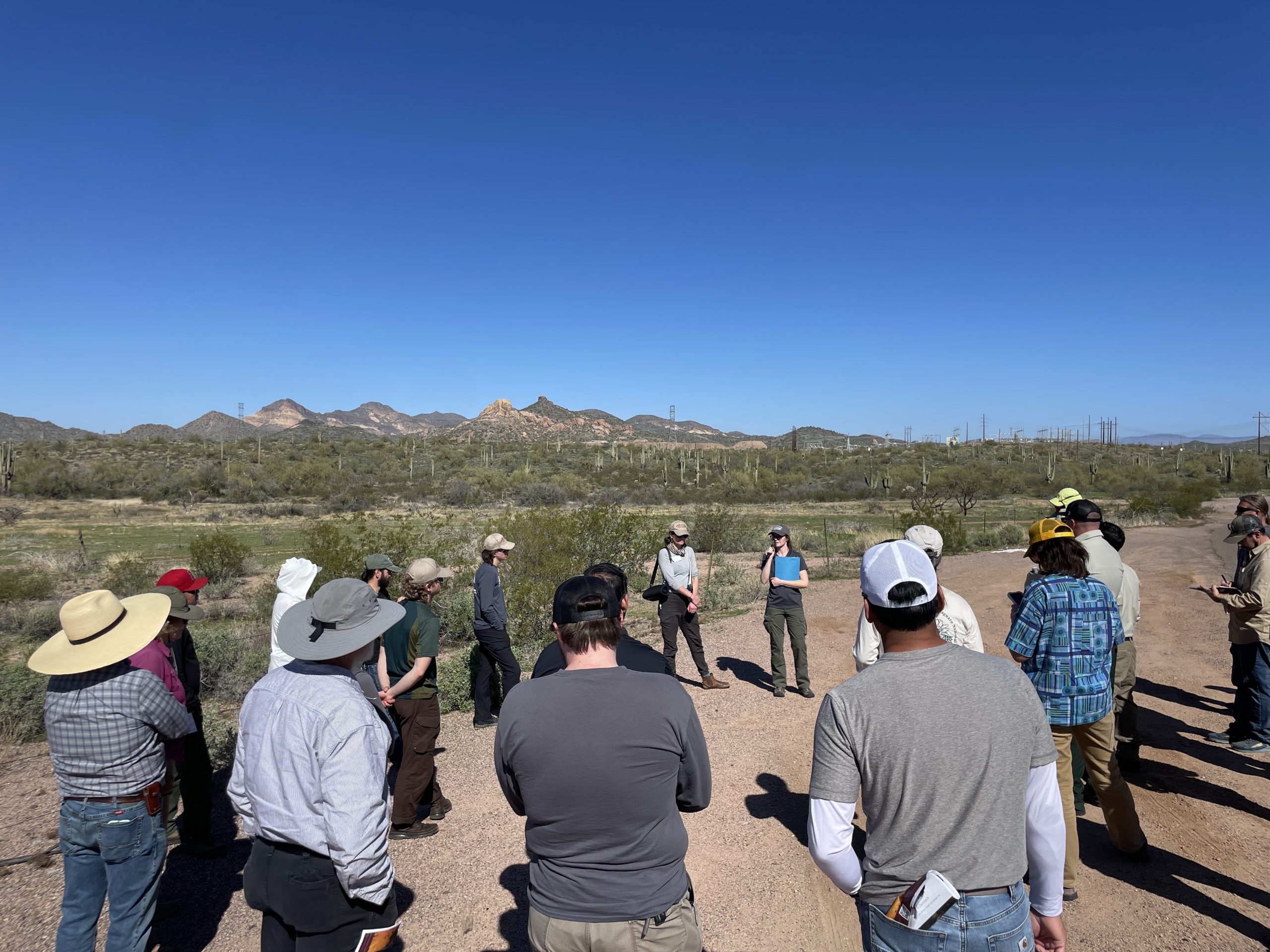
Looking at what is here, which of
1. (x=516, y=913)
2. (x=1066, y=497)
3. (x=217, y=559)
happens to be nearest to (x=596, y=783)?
(x=516, y=913)

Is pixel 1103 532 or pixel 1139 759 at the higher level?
pixel 1103 532

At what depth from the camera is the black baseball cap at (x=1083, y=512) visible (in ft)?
15.2

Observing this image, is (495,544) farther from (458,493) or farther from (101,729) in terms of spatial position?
(458,493)

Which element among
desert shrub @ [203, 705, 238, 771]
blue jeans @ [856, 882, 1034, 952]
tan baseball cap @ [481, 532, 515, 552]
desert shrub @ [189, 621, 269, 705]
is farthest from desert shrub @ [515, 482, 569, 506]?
blue jeans @ [856, 882, 1034, 952]

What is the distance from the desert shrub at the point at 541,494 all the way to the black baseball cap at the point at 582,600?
37.3 meters

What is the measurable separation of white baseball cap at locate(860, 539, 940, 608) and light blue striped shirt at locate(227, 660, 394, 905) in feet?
5.72

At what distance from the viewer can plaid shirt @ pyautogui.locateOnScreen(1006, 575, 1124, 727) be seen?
3580 mm

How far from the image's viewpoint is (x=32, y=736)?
7.20m

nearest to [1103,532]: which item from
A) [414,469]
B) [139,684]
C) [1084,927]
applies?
[1084,927]

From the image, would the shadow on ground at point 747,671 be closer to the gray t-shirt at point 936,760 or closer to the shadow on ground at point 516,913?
the shadow on ground at point 516,913

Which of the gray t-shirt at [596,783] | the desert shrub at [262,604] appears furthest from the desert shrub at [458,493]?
the gray t-shirt at [596,783]

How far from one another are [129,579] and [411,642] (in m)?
14.3

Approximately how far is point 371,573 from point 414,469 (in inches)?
2371

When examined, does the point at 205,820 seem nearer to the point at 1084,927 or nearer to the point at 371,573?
the point at 371,573
